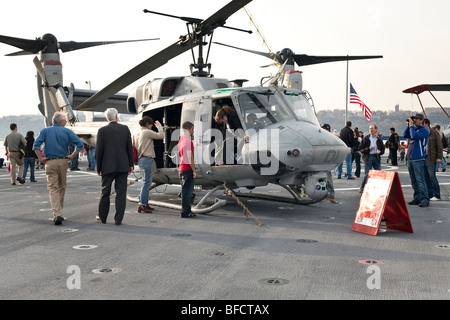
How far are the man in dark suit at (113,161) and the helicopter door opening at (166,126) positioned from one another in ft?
Result: 6.64

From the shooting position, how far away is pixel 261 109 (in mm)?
8039

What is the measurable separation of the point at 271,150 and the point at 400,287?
12.3ft

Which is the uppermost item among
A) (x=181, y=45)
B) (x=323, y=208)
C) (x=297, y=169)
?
(x=181, y=45)

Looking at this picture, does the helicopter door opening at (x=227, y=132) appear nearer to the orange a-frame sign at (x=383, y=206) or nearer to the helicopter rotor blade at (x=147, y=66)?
the helicopter rotor blade at (x=147, y=66)

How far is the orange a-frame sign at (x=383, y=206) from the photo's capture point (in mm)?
6418

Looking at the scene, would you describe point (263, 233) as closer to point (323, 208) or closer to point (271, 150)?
point (271, 150)

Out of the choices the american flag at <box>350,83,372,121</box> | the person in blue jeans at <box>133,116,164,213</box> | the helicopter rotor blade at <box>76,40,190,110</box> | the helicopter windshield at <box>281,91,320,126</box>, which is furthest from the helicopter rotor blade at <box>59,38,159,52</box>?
the american flag at <box>350,83,372,121</box>

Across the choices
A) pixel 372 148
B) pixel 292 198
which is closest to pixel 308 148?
pixel 292 198

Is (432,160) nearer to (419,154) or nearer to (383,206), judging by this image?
(419,154)

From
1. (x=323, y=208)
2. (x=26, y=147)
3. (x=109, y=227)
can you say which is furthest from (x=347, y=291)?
(x=26, y=147)

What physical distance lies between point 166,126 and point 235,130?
189cm

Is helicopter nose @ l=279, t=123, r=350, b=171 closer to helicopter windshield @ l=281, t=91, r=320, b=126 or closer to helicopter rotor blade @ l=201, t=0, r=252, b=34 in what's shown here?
helicopter windshield @ l=281, t=91, r=320, b=126
